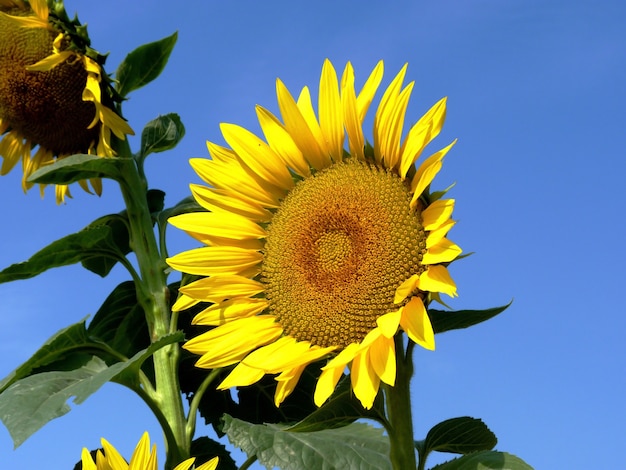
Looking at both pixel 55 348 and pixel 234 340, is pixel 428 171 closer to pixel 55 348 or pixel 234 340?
pixel 234 340

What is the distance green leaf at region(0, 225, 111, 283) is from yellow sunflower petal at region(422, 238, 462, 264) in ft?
5.83

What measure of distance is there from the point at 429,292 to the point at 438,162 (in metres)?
0.34

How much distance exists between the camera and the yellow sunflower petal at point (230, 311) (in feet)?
9.03

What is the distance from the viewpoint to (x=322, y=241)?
2611mm

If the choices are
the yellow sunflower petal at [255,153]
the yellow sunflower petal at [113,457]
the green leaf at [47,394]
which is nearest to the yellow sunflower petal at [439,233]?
the yellow sunflower petal at [255,153]

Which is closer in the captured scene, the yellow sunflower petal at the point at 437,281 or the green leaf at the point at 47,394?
the yellow sunflower petal at the point at 437,281

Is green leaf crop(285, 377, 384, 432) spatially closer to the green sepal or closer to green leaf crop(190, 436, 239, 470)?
the green sepal

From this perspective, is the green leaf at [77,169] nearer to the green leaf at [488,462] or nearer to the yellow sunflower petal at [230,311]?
the yellow sunflower petal at [230,311]

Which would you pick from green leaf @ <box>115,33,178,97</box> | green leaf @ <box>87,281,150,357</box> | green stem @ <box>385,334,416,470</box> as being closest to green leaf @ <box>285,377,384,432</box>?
green stem @ <box>385,334,416,470</box>

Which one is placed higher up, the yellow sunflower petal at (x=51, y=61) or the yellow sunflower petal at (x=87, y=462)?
the yellow sunflower petal at (x=51, y=61)

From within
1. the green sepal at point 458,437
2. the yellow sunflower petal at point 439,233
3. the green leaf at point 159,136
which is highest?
the green leaf at point 159,136

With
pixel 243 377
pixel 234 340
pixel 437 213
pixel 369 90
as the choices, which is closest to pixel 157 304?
pixel 234 340

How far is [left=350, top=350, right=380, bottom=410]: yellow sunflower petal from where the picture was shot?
223cm

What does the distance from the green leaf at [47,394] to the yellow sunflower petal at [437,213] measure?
48.7 inches
